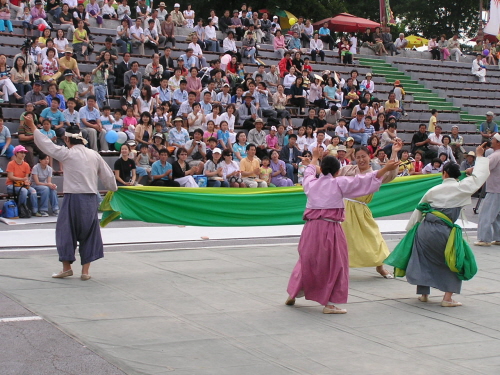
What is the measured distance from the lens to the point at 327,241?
766 centimetres

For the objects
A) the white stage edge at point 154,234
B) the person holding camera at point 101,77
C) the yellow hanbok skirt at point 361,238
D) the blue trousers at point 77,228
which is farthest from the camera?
the person holding camera at point 101,77

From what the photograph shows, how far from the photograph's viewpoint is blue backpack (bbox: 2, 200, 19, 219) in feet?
46.1

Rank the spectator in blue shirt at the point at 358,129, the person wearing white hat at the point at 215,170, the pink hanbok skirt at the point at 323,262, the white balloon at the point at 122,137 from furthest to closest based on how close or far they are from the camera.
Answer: the spectator in blue shirt at the point at 358,129 → the white balloon at the point at 122,137 → the person wearing white hat at the point at 215,170 → the pink hanbok skirt at the point at 323,262

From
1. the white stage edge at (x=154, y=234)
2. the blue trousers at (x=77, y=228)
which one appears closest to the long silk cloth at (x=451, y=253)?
the blue trousers at (x=77, y=228)

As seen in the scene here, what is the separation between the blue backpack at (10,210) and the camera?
46.1 feet

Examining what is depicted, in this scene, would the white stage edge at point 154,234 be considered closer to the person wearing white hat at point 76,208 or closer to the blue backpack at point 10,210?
the blue backpack at point 10,210

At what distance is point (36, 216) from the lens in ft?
47.1

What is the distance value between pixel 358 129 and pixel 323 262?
46.6 ft

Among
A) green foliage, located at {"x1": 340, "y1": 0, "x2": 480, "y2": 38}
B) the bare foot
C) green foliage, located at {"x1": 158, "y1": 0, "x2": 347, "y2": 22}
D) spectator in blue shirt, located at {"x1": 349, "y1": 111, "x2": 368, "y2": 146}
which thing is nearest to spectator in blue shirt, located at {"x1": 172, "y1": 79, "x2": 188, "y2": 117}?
spectator in blue shirt, located at {"x1": 349, "y1": 111, "x2": 368, "y2": 146}

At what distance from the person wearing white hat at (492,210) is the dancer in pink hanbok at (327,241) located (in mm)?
5683

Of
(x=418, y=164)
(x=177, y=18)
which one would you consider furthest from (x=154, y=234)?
(x=177, y=18)

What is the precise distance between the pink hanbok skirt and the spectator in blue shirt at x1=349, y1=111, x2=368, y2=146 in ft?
45.1

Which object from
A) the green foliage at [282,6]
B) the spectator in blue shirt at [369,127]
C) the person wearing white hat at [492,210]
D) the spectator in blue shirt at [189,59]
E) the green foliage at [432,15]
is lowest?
the person wearing white hat at [492,210]

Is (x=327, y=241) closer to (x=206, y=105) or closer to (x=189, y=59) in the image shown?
(x=206, y=105)
